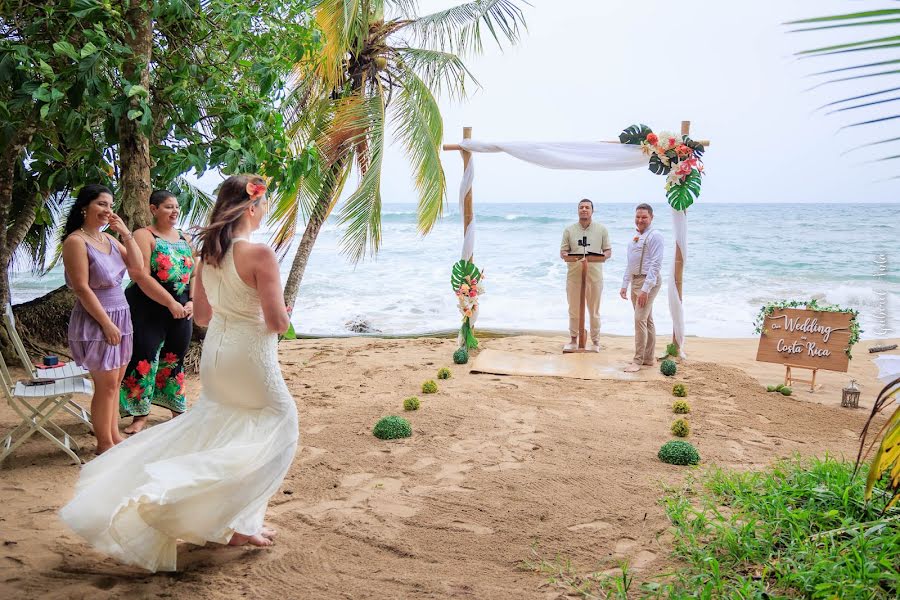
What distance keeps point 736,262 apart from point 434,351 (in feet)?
71.4

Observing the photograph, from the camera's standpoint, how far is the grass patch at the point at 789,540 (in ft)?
8.93

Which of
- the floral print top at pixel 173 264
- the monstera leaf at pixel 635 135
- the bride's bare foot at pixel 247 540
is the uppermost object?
the monstera leaf at pixel 635 135

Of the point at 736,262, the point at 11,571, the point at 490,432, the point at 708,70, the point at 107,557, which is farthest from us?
the point at 708,70

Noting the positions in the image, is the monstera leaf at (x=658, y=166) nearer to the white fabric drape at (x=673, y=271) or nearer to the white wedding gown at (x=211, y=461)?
the white fabric drape at (x=673, y=271)

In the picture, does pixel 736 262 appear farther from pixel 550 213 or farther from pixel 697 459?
pixel 697 459

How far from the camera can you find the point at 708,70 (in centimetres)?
3794

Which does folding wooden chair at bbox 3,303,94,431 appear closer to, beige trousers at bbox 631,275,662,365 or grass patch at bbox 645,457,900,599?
grass patch at bbox 645,457,900,599

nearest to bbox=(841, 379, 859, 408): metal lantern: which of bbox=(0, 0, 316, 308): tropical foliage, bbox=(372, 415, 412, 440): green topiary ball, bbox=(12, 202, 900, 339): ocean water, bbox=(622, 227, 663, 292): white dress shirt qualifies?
bbox=(622, 227, 663, 292): white dress shirt

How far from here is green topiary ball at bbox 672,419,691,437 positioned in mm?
5785

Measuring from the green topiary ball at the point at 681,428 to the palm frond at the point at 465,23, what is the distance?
271 inches

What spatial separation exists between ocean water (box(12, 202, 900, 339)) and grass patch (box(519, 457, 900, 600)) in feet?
38.1

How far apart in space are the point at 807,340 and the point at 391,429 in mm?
4784

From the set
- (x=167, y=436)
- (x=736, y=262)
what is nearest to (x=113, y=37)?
(x=167, y=436)

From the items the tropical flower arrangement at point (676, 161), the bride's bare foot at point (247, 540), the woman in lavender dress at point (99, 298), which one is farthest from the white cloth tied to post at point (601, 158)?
the bride's bare foot at point (247, 540)
